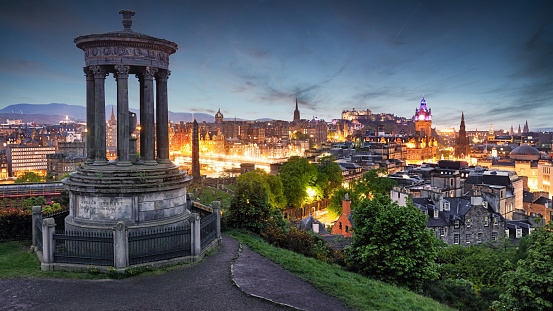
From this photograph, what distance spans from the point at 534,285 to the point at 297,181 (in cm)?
5050

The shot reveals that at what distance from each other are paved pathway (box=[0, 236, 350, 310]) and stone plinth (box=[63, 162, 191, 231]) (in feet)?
11.2

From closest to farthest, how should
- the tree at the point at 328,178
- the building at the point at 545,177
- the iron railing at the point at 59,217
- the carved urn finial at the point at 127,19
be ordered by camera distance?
the carved urn finial at the point at 127,19 < the iron railing at the point at 59,217 < the tree at the point at 328,178 < the building at the point at 545,177

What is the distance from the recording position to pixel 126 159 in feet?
61.0

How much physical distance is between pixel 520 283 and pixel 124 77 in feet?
64.4

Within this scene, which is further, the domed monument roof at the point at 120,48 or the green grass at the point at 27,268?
the domed monument roof at the point at 120,48

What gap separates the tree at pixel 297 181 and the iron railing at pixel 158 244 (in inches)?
1917

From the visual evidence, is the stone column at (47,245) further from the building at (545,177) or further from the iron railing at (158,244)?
the building at (545,177)

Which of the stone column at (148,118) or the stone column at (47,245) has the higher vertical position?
the stone column at (148,118)

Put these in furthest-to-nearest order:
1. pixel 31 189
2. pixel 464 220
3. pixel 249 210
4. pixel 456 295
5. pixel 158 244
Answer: pixel 31 189 → pixel 464 220 → pixel 249 210 → pixel 456 295 → pixel 158 244

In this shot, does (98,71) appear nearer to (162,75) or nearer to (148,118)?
(162,75)

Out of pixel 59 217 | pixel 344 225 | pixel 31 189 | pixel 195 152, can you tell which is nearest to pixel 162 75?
pixel 59 217

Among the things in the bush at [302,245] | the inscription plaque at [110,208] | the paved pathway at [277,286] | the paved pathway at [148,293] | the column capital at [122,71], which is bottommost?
the bush at [302,245]

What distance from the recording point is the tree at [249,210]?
24625 mm

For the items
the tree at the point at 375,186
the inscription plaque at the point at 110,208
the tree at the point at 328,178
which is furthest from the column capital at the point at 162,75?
the tree at the point at 328,178
